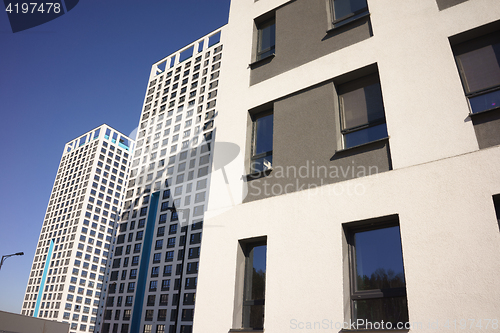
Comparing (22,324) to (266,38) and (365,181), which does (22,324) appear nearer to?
(266,38)

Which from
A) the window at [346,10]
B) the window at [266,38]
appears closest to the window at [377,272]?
the window at [346,10]

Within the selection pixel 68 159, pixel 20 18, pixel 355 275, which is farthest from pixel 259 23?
pixel 68 159

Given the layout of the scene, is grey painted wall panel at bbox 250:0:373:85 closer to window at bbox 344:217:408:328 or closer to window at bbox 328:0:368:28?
window at bbox 328:0:368:28

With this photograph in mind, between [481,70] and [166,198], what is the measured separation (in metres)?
83.8

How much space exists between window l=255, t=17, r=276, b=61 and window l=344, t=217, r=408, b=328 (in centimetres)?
467

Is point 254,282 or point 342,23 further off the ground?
point 342,23

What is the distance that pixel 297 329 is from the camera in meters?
4.81

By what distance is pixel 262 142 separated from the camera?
23.3ft

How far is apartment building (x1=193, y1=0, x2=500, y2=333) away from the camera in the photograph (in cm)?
423

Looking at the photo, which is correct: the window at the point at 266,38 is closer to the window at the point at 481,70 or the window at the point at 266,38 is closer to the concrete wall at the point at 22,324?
the window at the point at 481,70

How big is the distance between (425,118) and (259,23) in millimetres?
5171

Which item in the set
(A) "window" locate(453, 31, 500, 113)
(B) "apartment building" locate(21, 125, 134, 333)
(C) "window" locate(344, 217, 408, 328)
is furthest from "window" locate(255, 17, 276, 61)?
(B) "apartment building" locate(21, 125, 134, 333)

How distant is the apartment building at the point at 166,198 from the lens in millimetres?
72062

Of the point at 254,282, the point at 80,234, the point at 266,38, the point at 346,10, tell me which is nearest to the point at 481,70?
the point at 346,10
